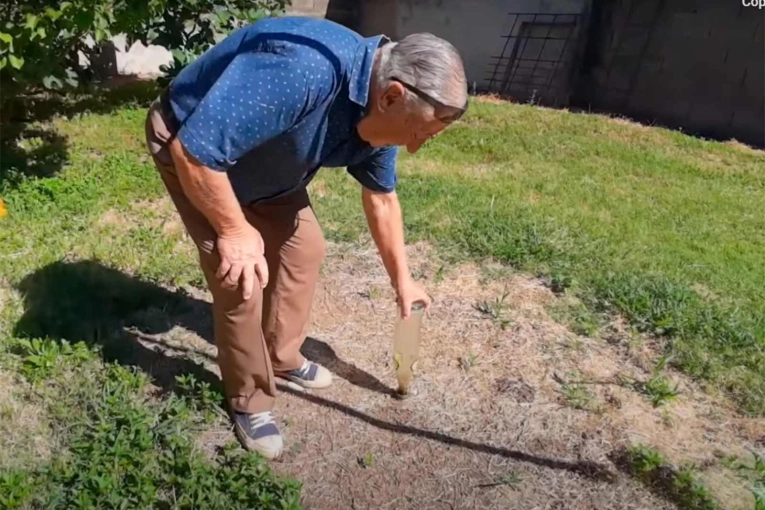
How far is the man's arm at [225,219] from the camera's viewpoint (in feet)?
5.90

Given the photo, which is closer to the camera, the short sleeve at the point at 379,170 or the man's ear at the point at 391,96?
the man's ear at the point at 391,96

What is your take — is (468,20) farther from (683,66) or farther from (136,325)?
(136,325)

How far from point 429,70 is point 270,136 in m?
0.42

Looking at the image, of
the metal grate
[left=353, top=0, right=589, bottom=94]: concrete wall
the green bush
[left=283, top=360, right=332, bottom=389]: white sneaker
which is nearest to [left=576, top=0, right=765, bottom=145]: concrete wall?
the metal grate

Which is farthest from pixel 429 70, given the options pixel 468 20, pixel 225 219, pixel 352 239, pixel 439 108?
pixel 468 20

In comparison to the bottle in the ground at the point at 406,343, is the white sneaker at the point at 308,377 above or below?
below

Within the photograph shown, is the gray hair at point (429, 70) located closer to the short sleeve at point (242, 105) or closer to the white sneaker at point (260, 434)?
the short sleeve at point (242, 105)

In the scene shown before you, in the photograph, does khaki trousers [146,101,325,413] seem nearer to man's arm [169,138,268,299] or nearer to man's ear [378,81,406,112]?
man's arm [169,138,268,299]

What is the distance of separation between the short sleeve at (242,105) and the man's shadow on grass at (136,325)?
116 centimetres

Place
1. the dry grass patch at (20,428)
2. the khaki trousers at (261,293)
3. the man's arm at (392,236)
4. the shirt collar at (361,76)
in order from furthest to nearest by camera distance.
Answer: the man's arm at (392,236), the dry grass patch at (20,428), the khaki trousers at (261,293), the shirt collar at (361,76)

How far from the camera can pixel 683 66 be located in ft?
25.3

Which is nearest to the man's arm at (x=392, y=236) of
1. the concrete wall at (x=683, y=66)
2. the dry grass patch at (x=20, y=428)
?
the dry grass patch at (x=20, y=428)

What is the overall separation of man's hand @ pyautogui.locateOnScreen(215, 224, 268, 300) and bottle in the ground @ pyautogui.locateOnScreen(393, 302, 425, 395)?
696 millimetres

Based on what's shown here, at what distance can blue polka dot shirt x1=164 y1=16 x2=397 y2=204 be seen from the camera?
175 cm
